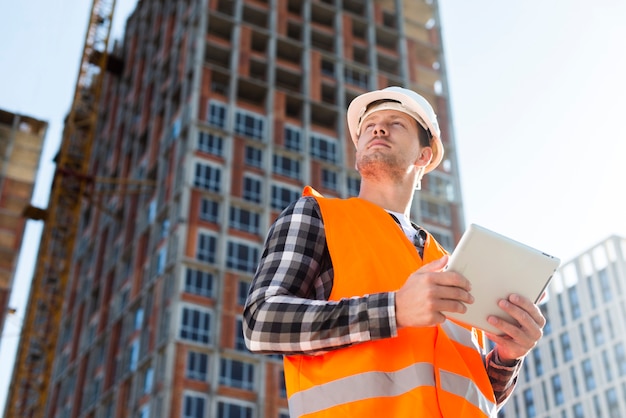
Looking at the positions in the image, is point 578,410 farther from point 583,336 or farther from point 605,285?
point 605,285

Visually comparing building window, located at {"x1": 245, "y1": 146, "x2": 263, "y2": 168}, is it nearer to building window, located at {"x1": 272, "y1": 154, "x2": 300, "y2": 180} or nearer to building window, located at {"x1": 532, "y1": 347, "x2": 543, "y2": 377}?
building window, located at {"x1": 272, "y1": 154, "x2": 300, "y2": 180}

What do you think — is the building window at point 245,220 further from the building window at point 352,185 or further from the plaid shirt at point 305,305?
the plaid shirt at point 305,305

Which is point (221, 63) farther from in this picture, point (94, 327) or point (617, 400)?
point (617, 400)

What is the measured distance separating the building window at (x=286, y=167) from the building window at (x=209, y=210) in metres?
5.24

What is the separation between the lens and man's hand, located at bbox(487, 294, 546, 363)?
316 centimetres

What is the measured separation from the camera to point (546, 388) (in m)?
88.0

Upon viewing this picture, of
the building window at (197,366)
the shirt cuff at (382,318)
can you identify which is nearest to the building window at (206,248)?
the building window at (197,366)

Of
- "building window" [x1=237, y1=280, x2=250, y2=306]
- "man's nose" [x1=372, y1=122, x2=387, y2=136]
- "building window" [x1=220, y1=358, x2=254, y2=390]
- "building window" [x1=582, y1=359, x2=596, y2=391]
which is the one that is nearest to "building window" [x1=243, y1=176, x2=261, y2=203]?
"building window" [x1=237, y1=280, x2=250, y2=306]

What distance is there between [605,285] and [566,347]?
6.96m

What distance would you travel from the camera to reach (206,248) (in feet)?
156

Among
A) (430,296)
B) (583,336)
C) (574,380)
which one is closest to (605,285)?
(583,336)

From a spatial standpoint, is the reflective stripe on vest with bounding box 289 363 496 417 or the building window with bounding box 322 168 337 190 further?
the building window with bounding box 322 168 337 190

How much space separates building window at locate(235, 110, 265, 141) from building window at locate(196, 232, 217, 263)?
8.01 meters

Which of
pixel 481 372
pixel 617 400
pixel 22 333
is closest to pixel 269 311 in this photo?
pixel 481 372
